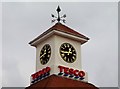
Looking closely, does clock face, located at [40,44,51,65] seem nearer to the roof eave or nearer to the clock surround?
the roof eave

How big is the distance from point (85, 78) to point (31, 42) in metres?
4.38

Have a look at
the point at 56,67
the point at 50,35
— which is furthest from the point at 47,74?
the point at 50,35

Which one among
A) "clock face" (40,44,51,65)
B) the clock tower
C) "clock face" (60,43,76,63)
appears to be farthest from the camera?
"clock face" (40,44,51,65)

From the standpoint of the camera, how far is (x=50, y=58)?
97.1ft

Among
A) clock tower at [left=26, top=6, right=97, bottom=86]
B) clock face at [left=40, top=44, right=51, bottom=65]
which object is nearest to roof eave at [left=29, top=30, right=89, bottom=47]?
clock tower at [left=26, top=6, right=97, bottom=86]

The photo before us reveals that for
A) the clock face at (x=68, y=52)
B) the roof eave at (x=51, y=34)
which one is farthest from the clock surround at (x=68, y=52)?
the roof eave at (x=51, y=34)

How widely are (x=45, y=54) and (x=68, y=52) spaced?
1.52 meters

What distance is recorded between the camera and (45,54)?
99.1 ft

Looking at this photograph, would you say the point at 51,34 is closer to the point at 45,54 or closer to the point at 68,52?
the point at 45,54

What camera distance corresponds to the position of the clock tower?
2903 centimetres

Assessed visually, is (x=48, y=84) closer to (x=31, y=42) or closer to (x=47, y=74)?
(x=47, y=74)

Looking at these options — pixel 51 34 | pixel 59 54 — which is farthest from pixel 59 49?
pixel 51 34

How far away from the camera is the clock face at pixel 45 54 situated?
98.3ft

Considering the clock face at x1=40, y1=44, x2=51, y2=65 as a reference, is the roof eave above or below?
above
